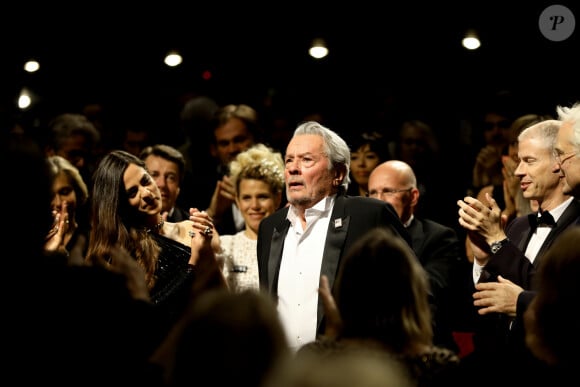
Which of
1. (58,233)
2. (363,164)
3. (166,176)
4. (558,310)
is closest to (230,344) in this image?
(558,310)

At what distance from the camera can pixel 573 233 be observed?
2.70 meters

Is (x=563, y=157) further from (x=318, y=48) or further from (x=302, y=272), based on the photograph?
(x=318, y=48)

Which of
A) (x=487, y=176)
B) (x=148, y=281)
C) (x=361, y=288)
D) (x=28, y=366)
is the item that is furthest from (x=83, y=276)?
(x=487, y=176)

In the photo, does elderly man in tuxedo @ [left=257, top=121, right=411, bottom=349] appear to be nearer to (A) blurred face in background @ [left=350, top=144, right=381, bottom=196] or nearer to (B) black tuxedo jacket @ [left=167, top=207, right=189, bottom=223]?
(B) black tuxedo jacket @ [left=167, top=207, right=189, bottom=223]

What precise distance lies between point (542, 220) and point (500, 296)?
518 millimetres

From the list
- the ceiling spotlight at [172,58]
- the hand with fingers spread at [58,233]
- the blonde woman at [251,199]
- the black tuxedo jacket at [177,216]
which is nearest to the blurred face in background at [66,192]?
the hand with fingers spread at [58,233]

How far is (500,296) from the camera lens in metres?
3.92

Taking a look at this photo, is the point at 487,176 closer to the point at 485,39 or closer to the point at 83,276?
the point at 485,39

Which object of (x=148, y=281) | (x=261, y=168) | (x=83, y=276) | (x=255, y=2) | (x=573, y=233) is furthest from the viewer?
(x=255, y=2)

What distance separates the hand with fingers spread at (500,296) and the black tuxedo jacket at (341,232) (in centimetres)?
53

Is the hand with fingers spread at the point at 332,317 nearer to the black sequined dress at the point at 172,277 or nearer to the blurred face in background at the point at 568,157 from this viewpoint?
the black sequined dress at the point at 172,277

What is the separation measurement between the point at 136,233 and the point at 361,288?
203cm

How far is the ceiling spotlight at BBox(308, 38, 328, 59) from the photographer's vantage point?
757 centimetres

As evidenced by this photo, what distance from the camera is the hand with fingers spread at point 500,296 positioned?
12.8ft
